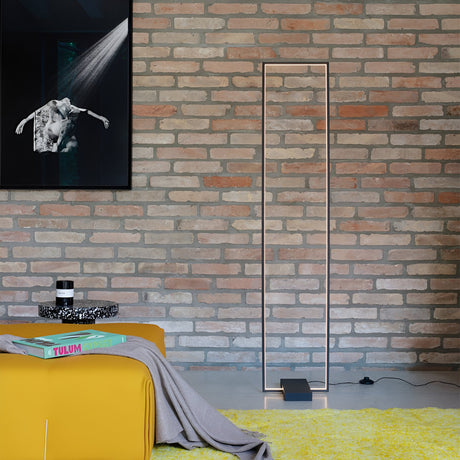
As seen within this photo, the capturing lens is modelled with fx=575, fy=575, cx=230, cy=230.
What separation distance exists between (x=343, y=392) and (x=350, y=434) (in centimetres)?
65

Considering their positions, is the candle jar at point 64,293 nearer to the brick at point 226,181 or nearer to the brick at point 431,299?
the brick at point 226,181

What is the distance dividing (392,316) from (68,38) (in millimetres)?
2432

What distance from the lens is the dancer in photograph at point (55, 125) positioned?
3.26 m

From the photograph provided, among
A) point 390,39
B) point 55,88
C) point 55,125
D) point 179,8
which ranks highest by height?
point 179,8

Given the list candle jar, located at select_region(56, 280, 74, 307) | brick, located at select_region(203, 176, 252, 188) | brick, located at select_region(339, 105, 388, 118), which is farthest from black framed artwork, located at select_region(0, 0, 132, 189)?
brick, located at select_region(339, 105, 388, 118)

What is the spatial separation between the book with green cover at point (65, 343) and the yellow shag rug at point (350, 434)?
43 centimetres

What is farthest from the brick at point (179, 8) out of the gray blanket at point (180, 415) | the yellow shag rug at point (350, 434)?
the yellow shag rug at point (350, 434)

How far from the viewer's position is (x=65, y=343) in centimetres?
191

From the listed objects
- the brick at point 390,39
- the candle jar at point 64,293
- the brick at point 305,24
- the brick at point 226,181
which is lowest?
the candle jar at point 64,293

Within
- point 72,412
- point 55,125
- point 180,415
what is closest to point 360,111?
point 55,125

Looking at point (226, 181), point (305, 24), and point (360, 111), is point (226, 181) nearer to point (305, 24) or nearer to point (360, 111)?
point (360, 111)

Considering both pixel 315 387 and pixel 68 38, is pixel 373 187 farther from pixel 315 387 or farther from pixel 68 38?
pixel 68 38

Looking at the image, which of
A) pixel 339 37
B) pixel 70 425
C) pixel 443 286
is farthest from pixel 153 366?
pixel 339 37

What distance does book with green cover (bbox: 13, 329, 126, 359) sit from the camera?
1.87 meters
